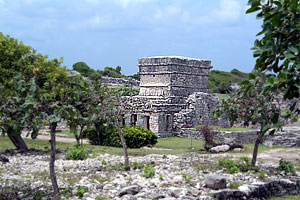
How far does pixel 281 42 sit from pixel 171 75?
24199 mm

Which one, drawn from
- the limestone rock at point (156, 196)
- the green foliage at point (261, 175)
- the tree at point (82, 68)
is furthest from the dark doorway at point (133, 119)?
the tree at point (82, 68)

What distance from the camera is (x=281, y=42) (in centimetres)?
405

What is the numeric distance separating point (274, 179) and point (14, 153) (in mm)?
11586

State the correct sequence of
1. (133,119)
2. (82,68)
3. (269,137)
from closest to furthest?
(269,137)
(133,119)
(82,68)

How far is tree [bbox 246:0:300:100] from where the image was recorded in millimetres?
3787

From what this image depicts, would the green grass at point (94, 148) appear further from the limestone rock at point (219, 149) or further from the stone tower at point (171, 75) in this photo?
the stone tower at point (171, 75)

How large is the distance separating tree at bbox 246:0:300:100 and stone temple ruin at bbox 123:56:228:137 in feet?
71.2

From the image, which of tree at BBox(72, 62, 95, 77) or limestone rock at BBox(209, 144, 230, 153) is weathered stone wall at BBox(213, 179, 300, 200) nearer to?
limestone rock at BBox(209, 144, 230, 153)

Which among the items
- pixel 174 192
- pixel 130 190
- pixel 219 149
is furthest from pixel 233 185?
pixel 219 149

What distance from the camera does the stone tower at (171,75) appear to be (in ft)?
92.7

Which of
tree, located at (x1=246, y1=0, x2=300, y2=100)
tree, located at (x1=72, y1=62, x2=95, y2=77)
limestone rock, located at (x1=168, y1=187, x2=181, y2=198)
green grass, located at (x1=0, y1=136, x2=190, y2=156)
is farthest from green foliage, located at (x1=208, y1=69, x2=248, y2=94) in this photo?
tree, located at (x1=246, y1=0, x2=300, y2=100)

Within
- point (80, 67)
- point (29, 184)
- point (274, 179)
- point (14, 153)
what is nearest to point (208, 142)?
point (274, 179)

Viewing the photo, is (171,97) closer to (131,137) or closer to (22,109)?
(131,137)

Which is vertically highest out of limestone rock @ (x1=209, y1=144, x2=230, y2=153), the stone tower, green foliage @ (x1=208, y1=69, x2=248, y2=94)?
green foliage @ (x1=208, y1=69, x2=248, y2=94)
